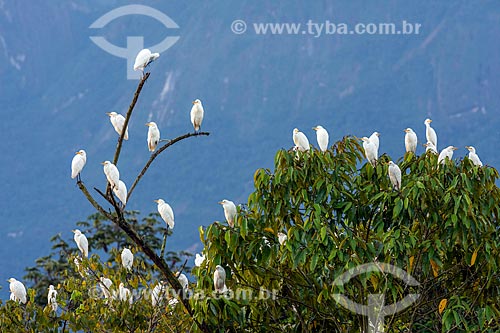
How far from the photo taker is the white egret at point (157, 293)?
9.31 m

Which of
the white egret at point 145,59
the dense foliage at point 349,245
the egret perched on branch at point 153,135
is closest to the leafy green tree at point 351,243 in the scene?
the dense foliage at point 349,245

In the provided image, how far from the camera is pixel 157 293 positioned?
9734 mm

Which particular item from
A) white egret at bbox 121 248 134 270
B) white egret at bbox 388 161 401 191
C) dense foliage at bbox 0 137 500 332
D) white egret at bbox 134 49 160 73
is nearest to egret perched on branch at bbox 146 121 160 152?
white egret at bbox 134 49 160 73

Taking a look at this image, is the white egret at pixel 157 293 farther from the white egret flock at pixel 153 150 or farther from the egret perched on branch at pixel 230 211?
the egret perched on branch at pixel 230 211

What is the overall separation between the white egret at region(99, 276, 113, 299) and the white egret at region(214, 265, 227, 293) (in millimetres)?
2100

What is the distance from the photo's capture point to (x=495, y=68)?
103062 mm

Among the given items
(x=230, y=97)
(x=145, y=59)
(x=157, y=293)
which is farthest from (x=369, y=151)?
(x=230, y=97)

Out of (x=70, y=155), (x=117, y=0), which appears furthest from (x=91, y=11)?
(x=70, y=155)

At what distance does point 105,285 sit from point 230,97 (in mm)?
96549

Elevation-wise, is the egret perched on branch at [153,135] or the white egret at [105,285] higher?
the egret perched on branch at [153,135]

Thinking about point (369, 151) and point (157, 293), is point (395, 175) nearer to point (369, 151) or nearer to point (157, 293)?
point (369, 151)

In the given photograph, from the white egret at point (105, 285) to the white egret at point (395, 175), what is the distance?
10.0 feet

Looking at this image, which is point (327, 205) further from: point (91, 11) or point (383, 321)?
point (91, 11)

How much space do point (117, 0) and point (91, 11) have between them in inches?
136
